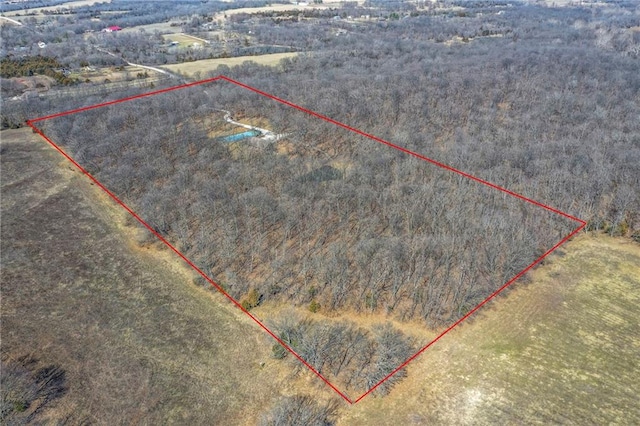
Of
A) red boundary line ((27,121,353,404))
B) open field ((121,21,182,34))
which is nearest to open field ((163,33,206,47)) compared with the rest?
open field ((121,21,182,34))

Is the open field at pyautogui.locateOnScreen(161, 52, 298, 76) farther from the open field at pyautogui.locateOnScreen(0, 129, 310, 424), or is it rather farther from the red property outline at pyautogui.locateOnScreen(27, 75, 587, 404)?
the open field at pyautogui.locateOnScreen(0, 129, 310, 424)

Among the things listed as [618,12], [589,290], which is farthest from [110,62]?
[618,12]

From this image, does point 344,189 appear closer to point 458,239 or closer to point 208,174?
point 458,239

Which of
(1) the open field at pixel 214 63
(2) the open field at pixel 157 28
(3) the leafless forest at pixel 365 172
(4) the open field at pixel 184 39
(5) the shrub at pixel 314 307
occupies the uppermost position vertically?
(2) the open field at pixel 157 28

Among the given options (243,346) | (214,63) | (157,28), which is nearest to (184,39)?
(157,28)

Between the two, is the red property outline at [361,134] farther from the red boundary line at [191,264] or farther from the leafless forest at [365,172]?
the leafless forest at [365,172]

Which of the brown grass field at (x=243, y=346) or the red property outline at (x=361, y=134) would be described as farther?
the red property outline at (x=361, y=134)

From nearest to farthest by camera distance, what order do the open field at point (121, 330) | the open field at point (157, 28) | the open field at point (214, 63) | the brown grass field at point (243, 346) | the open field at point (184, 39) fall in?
1. the brown grass field at point (243, 346)
2. the open field at point (121, 330)
3. the open field at point (214, 63)
4. the open field at point (184, 39)
5. the open field at point (157, 28)

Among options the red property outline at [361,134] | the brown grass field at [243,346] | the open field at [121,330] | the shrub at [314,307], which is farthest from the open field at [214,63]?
the shrub at [314,307]
